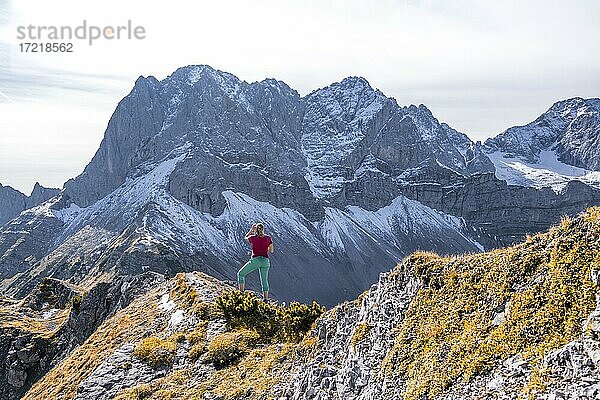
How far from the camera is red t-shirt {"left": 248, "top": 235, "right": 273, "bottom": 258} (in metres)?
24.4

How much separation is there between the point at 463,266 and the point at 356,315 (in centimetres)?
447

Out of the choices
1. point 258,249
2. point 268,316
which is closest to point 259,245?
point 258,249

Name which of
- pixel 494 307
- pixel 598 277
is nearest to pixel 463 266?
pixel 494 307

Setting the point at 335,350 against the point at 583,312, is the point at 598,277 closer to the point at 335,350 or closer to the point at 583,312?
the point at 583,312

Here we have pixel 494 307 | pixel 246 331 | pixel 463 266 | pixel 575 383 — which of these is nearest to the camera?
pixel 575 383

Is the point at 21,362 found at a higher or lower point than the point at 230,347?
lower

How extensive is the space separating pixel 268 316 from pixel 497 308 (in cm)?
1541

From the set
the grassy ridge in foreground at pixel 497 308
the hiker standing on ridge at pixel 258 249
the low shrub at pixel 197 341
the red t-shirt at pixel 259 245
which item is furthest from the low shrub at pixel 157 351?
the grassy ridge in foreground at pixel 497 308

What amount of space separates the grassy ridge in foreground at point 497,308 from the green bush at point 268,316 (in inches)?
302

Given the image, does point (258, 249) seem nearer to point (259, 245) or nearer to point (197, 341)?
point (259, 245)

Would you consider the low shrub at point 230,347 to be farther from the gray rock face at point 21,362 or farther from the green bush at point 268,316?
the gray rock face at point 21,362

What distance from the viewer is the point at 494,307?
37.0ft

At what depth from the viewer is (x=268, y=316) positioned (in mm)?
24984

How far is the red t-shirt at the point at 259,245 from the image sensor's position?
80.0 ft
